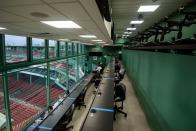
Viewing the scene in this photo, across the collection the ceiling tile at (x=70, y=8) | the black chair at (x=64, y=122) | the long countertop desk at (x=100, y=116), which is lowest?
the black chair at (x=64, y=122)

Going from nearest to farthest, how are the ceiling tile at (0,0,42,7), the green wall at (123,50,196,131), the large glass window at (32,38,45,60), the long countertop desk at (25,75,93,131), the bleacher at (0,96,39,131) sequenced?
1. the ceiling tile at (0,0,42,7)
2. the green wall at (123,50,196,131)
3. the long countertop desk at (25,75,93,131)
4. the large glass window at (32,38,45,60)
5. the bleacher at (0,96,39,131)

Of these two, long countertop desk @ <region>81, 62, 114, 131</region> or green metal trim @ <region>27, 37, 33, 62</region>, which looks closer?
long countertop desk @ <region>81, 62, 114, 131</region>

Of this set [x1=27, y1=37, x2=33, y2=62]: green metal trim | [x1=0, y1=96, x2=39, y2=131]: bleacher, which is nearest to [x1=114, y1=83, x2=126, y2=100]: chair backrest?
[x1=27, y1=37, x2=33, y2=62]: green metal trim

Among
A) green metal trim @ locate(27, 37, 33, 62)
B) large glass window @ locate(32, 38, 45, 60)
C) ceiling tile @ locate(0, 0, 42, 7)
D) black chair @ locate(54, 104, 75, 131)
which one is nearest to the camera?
ceiling tile @ locate(0, 0, 42, 7)

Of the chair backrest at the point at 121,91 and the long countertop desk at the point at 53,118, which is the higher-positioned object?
the chair backrest at the point at 121,91

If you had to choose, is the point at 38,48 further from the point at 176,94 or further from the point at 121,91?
the point at 176,94

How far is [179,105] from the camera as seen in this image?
7.60 feet

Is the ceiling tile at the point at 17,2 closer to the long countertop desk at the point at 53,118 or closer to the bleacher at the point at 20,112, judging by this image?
the long countertop desk at the point at 53,118

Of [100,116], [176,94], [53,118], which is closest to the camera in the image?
[176,94]

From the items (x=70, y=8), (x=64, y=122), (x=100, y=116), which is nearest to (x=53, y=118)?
(x=64, y=122)

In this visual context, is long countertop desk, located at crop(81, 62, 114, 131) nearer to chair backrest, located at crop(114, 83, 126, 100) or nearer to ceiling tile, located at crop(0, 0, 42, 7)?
chair backrest, located at crop(114, 83, 126, 100)

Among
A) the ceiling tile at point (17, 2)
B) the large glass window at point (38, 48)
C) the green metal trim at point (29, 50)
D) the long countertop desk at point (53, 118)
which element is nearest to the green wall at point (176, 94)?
the ceiling tile at point (17, 2)

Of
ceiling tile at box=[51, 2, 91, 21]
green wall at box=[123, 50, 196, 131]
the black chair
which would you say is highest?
ceiling tile at box=[51, 2, 91, 21]

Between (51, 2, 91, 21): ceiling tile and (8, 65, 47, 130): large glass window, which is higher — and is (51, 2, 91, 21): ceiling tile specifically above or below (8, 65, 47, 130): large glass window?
above
